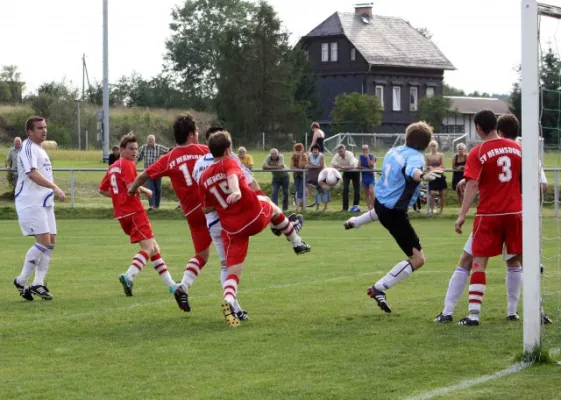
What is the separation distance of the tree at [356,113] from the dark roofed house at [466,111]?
27.9 ft

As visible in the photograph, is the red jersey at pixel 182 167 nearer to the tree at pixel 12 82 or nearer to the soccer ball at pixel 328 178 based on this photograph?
the soccer ball at pixel 328 178

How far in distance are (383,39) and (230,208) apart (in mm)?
75153

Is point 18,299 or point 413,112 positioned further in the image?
point 413,112

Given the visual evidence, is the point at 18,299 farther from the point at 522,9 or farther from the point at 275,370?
the point at 522,9

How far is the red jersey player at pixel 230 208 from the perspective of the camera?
9508 millimetres

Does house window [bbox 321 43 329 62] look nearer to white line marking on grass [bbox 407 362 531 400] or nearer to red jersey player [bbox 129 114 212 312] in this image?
red jersey player [bbox 129 114 212 312]

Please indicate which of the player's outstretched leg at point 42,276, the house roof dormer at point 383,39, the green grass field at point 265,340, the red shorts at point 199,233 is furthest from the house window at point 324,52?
the red shorts at point 199,233

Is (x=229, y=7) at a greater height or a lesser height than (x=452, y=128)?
greater

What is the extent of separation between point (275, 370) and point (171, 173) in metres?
3.48

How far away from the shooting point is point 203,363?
307 inches

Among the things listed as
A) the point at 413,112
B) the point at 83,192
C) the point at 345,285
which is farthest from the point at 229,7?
the point at 345,285

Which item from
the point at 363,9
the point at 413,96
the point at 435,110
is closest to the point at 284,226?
the point at 435,110

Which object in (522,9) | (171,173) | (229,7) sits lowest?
(171,173)

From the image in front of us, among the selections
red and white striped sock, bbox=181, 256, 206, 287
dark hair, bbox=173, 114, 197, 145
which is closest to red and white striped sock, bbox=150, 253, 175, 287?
red and white striped sock, bbox=181, 256, 206, 287
